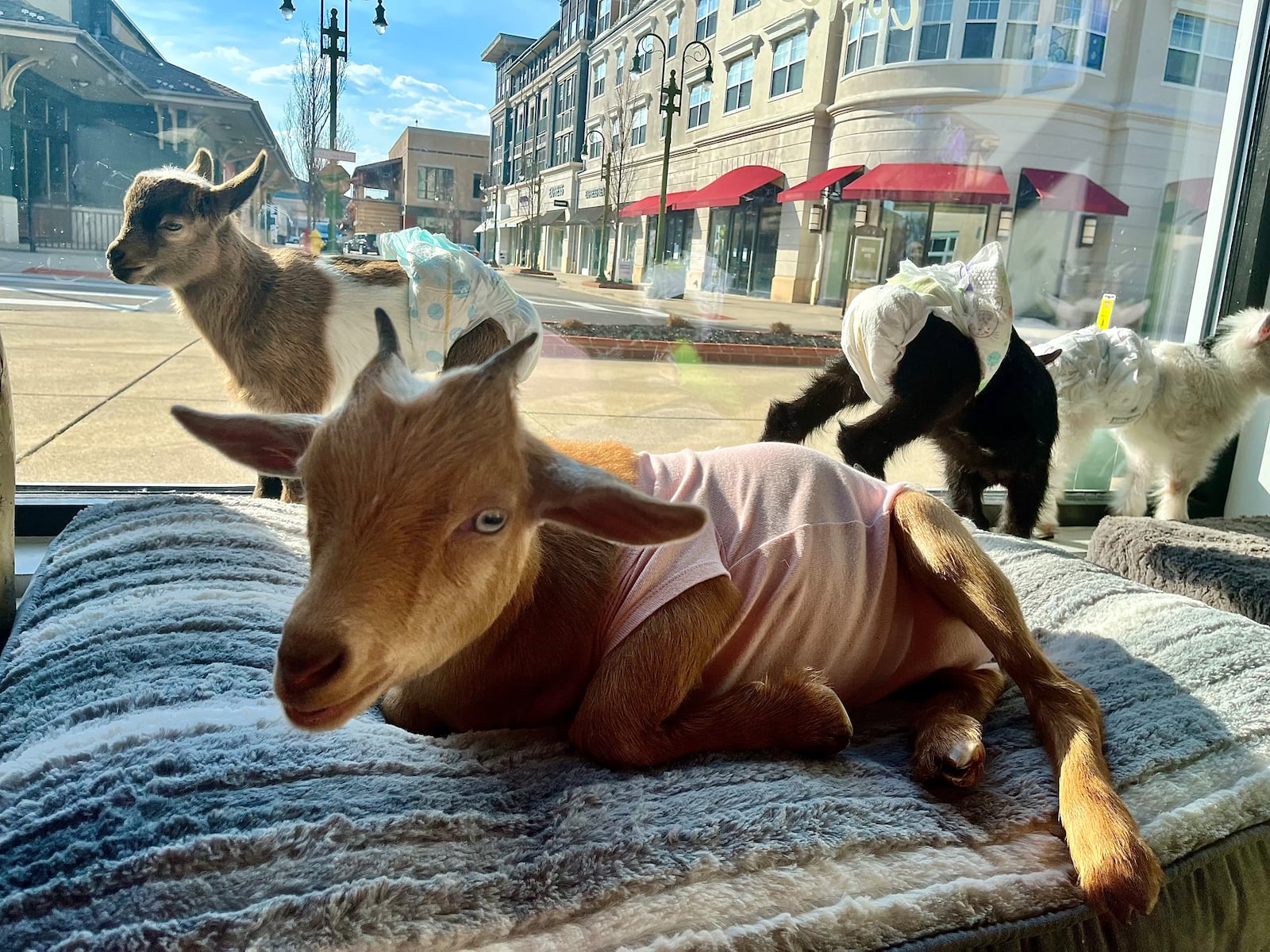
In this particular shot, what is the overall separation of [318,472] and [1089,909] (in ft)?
2.80

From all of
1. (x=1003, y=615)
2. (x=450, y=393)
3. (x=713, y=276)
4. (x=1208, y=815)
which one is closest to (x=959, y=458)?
(x=713, y=276)

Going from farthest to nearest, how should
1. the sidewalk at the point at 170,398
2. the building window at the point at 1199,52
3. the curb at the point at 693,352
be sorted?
1. the building window at the point at 1199,52
2. the curb at the point at 693,352
3. the sidewalk at the point at 170,398

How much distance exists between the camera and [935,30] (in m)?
2.09

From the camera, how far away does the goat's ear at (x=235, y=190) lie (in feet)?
4.84

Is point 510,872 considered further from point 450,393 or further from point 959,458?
point 959,458

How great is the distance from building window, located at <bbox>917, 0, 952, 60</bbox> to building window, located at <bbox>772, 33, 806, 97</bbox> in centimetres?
32

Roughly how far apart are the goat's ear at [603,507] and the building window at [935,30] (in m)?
1.84

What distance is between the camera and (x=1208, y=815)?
36.6 inches

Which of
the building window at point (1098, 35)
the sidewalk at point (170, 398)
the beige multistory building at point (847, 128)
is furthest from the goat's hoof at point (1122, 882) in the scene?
the building window at point (1098, 35)

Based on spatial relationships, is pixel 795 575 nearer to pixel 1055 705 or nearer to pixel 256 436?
pixel 1055 705

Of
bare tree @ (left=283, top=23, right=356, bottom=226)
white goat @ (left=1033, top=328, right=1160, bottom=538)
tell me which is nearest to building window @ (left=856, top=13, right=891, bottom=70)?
white goat @ (left=1033, top=328, right=1160, bottom=538)

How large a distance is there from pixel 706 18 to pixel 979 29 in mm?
733

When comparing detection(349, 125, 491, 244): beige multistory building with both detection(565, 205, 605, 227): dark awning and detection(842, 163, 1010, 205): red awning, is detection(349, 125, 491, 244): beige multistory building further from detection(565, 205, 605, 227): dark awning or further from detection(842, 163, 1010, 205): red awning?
detection(842, 163, 1010, 205): red awning

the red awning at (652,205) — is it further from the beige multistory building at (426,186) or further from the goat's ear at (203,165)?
the goat's ear at (203,165)
